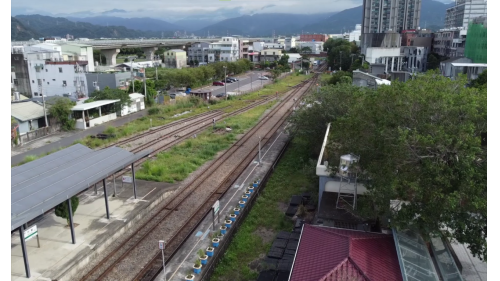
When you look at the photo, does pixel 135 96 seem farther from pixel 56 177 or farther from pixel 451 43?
pixel 451 43

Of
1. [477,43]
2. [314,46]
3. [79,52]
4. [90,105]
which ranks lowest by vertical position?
[90,105]

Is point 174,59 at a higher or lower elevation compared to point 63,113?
higher

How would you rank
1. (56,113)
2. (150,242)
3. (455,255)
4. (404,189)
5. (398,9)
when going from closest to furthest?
(404,189)
(455,255)
(150,242)
(56,113)
(398,9)

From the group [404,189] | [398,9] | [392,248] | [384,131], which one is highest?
[398,9]

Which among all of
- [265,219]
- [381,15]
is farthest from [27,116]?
[381,15]

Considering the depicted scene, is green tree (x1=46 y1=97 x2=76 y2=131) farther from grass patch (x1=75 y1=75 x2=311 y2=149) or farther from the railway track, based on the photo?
the railway track

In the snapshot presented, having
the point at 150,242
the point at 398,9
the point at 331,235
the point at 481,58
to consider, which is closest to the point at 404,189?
the point at 331,235

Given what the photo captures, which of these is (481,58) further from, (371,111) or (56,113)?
(56,113)
